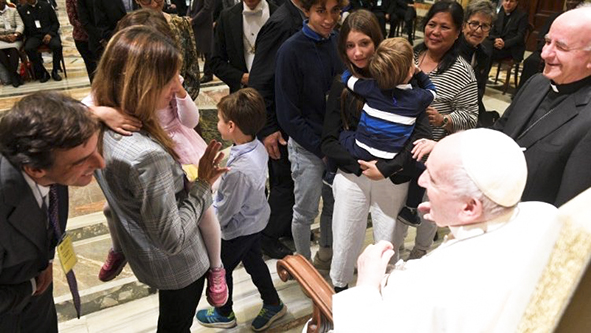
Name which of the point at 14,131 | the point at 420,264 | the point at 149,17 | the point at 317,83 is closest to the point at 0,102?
the point at 149,17

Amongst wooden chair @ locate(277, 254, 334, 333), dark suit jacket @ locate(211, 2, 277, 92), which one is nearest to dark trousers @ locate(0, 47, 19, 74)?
dark suit jacket @ locate(211, 2, 277, 92)

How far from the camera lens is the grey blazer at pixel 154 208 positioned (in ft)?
4.75

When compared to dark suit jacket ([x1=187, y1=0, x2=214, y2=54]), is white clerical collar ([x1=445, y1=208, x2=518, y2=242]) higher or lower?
higher

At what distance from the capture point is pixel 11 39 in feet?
21.7

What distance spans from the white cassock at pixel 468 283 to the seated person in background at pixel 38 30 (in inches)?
288

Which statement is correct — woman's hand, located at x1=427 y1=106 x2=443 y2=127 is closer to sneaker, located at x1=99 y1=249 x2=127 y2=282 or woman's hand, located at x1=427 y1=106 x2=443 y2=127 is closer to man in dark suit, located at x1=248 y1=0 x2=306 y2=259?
man in dark suit, located at x1=248 y1=0 x2=306 y2=259


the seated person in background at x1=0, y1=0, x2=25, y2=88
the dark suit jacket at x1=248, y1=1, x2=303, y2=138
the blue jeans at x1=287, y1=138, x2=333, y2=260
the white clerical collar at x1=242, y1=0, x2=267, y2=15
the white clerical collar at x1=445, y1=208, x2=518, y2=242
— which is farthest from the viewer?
the seated person in background at x1=0, y1=0, x2=25, y2=88

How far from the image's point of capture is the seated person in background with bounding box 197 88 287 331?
2.23 metres

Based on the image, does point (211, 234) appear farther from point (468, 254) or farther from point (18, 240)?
point (468, 254)

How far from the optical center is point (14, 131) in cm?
124

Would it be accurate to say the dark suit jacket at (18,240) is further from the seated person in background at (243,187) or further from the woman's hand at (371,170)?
the woman's hand at (371,170)

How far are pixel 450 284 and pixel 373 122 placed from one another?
120cm

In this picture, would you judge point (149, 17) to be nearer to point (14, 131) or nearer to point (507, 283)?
point (14, 131)

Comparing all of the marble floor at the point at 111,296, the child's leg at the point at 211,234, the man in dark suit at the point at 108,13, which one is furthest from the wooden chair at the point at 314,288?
the man in dark suit at the point at 108,13
